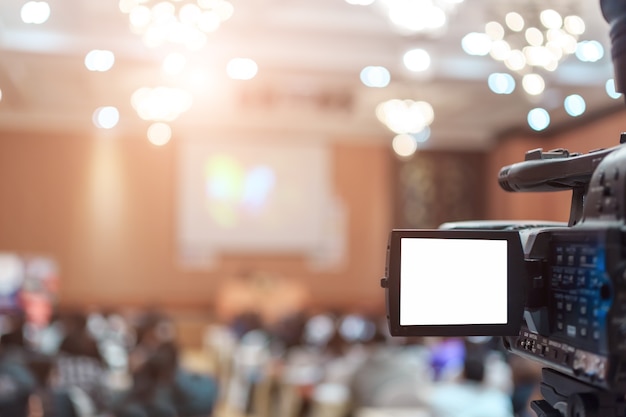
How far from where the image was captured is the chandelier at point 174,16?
438 cm

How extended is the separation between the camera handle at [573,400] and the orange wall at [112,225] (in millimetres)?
9321

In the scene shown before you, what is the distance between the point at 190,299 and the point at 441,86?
4.70 meters

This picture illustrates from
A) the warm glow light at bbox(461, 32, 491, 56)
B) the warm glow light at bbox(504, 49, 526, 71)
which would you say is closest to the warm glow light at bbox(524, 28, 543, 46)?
the warm glow light at bbox(504, 49, 526, 71)

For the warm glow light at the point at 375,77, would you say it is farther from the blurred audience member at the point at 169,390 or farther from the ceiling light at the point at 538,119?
the blurred audience member at the point at 169,390

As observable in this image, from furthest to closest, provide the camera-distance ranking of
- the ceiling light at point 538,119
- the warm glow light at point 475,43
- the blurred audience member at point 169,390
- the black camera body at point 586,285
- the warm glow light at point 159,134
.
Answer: the warm glow light at point 159,134 < the ceiling light at point 538,119 < the warm glow light at point 475,43 < the blurred audience member at point 169,390 < the black camera body at point 586,285

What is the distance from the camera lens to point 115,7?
595 cm

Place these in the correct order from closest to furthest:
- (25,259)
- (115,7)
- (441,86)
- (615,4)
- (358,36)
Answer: (615,4), (115,7), (358,36), (441,86), (25,259)

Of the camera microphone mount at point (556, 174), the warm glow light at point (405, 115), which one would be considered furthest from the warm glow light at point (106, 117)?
the camera microphone mount at point (556, 174)

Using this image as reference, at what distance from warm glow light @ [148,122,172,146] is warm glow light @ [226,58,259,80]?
3227 millimetres

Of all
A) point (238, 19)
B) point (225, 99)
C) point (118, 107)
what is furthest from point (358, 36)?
point (118, 107)

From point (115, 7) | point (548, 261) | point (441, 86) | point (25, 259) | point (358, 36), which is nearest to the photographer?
point (548, 261)

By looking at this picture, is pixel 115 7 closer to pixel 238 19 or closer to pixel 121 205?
pixel 238 19

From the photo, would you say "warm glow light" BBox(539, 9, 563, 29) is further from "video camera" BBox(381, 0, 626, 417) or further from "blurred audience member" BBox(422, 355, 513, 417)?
"video camera" BBox(381, 0, 626, 417)

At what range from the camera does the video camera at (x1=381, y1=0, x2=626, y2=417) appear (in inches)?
44.8
